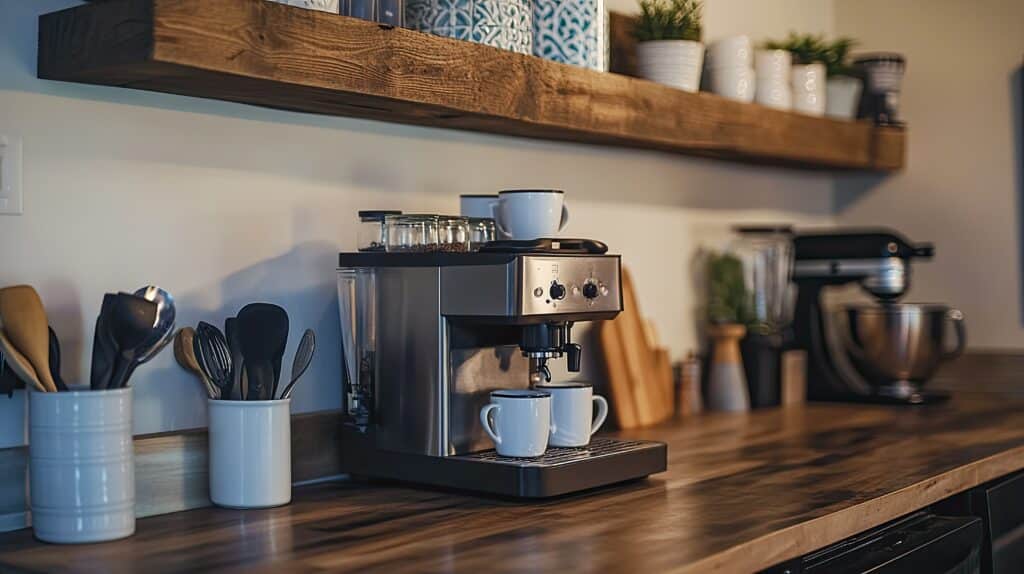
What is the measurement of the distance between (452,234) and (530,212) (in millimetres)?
118

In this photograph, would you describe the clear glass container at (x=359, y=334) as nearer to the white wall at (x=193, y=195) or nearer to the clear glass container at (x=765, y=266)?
the white wall at (x=193, y=195)

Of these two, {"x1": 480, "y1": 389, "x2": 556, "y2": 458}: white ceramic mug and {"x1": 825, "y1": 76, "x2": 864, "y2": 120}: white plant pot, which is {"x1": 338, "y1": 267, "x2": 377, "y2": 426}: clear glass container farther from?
{"x1": 825, "y1": 76, "x2": 864, "y2": 120}: white plant pot

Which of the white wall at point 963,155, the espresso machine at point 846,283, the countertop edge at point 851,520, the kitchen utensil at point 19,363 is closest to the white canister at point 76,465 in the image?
the kitchen utensil at point 19,363

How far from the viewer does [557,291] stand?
162 centimetres

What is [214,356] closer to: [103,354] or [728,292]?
[103,354]

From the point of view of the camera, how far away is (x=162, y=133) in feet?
5.33

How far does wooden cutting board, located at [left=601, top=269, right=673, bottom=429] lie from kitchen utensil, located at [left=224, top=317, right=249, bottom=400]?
87 cm

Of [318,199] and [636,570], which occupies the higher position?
[318,199]

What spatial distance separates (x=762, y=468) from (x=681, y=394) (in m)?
0.68

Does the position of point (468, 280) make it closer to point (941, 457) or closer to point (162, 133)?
point (162, 133)

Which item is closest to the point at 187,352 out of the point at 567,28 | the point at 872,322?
the point at 567,28

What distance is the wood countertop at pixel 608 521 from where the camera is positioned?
1.27m

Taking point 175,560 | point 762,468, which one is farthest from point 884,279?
point 175,560

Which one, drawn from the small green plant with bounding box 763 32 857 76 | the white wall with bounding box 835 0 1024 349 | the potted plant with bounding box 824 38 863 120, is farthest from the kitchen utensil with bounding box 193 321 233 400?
the white wall with bounding box 835 0 1024 349
